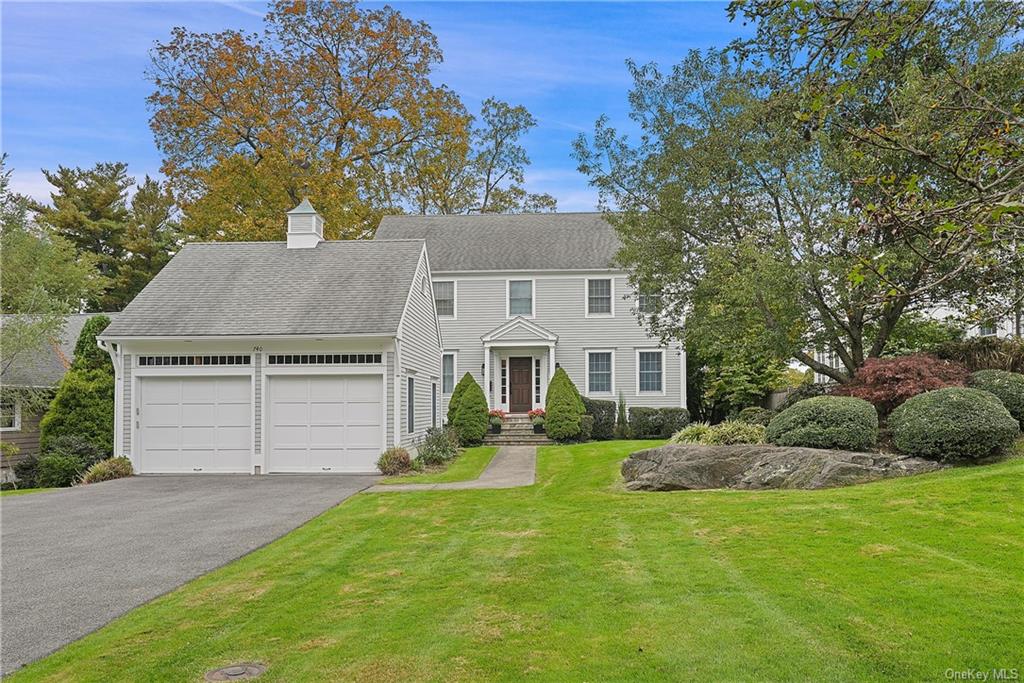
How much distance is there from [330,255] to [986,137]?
1766 centimetres

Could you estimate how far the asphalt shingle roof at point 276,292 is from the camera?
1745 centimetres

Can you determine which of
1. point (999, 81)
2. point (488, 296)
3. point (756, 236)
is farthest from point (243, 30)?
point (999, 81)

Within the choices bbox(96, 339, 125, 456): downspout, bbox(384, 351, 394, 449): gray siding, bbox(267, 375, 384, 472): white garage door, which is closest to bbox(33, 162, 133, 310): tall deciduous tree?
bbox(96, 339, 125, 456): downspout

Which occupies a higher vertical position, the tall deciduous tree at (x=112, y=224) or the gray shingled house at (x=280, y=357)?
the tall deciduous tree at (x=112, y=224)

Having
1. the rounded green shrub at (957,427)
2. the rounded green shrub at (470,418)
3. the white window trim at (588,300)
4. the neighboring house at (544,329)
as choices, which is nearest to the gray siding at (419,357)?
the rounded green shrub at (470,418)

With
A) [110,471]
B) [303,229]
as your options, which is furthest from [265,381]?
[303,229]

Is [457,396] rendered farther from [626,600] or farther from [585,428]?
[626,600]

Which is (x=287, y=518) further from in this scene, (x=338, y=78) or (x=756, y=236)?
(x=338, y=78)

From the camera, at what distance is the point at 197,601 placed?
22.2 feet

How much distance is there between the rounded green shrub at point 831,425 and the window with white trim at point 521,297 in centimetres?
1540

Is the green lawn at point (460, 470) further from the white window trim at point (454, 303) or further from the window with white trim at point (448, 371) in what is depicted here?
the white window trim at point (454, 303)

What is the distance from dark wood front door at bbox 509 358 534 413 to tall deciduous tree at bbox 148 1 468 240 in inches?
360

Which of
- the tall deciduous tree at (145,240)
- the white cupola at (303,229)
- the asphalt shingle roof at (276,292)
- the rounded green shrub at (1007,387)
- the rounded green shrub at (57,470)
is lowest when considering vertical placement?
the rounded green shrub at (57,470)

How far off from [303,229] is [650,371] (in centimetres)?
1268
